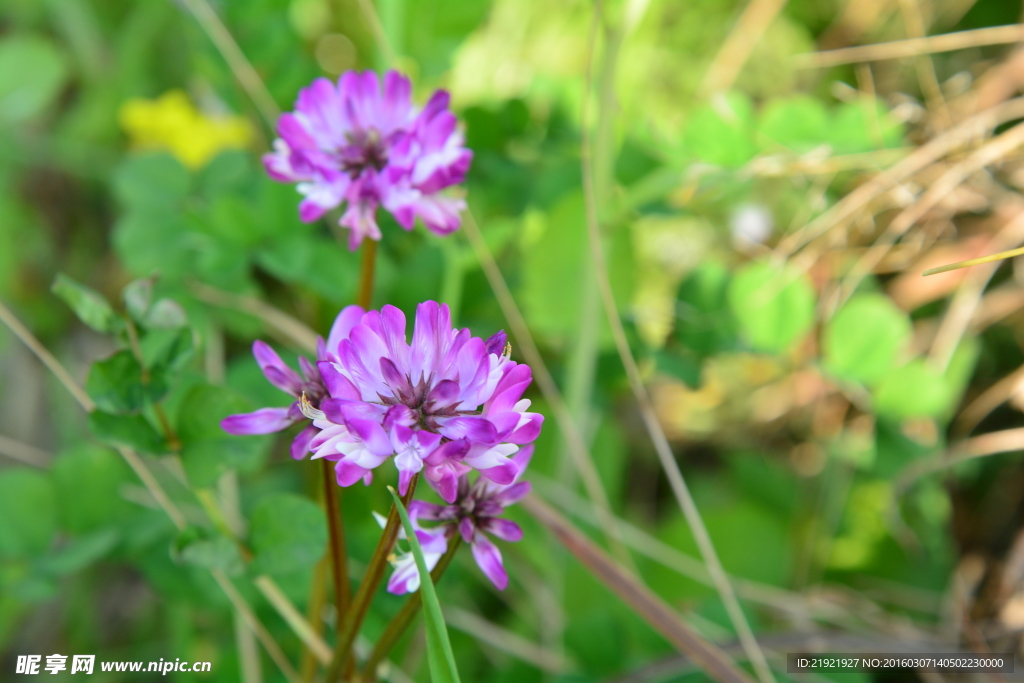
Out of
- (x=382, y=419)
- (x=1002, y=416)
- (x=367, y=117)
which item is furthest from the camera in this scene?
(x=1002, y=416)

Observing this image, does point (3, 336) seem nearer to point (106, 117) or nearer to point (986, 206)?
point (106, 117)

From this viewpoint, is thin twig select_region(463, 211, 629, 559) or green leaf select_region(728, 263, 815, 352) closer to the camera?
thin twig select_region(463, 211, 629, 559)

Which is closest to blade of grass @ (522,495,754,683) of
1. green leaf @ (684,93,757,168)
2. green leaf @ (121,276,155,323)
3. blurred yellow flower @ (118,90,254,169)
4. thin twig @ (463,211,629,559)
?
thin twig @ (463,211,629,559)

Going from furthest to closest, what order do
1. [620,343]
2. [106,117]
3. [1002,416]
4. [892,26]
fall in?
[106,117] < [892,26] < [1002,416] < [620,343]

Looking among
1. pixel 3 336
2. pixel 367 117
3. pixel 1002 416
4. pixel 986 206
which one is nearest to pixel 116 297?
pixel 3 336

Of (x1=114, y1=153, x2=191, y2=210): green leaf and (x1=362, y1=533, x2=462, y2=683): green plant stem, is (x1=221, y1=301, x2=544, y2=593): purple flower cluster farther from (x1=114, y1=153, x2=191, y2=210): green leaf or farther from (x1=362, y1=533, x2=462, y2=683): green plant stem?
(x1=114, y1=153, x2=191, y2=210): green leaf

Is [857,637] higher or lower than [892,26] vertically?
lower

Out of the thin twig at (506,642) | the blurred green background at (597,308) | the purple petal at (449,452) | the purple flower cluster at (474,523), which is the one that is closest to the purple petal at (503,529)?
the purple flower cluster at (474,523)
